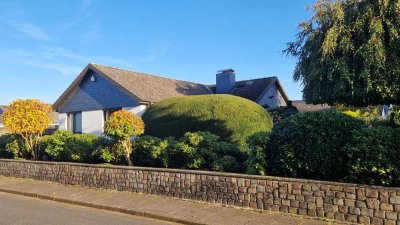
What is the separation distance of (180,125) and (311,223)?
7811 mm

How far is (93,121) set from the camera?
76.4ft

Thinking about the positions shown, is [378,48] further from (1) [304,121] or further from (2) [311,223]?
(2) [311,223]

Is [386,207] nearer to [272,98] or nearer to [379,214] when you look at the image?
[379,214]

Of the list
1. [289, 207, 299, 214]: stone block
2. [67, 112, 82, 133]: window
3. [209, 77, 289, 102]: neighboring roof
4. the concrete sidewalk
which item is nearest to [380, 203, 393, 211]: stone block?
the concrete sidewalk

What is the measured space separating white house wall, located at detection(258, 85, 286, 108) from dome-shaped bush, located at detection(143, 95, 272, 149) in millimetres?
11506

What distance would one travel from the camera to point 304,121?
7.73m

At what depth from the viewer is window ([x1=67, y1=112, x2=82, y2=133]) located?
2455 cm

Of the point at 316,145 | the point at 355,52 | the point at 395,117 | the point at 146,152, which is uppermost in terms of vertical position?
the point at 355,52

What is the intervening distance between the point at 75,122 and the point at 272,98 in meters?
15.1

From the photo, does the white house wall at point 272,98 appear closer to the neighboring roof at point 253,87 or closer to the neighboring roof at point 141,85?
the neighboring roof at point 253,87

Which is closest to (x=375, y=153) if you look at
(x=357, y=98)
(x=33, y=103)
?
(x=357, y=98)

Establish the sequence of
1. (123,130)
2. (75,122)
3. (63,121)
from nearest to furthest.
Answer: (123,130) → (75,122) → (63,121)

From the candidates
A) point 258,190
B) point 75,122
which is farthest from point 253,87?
point 258,190

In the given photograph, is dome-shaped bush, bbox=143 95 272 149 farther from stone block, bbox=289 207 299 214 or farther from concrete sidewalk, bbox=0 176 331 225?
stone block, bbox=289 207 299 214
